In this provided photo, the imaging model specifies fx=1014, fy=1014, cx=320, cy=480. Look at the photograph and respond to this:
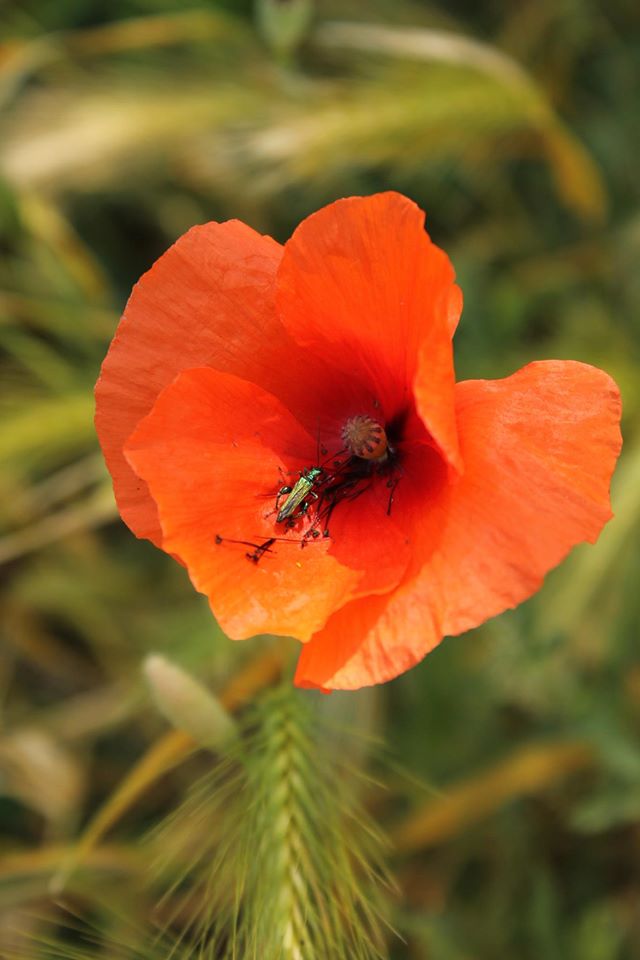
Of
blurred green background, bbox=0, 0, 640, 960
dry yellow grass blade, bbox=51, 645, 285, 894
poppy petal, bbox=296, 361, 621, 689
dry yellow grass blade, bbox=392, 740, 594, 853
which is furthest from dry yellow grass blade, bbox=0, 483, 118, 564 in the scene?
poppy petal, bbox=296, 361, 621, 689

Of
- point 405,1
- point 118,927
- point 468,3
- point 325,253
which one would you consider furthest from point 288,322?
point 468,3

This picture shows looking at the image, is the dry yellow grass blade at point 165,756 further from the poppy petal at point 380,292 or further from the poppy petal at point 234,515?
the poppy petal at point 380,292

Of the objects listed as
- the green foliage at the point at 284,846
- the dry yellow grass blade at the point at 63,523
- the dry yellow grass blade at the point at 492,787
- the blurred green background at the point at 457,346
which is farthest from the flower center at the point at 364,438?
the dry yellow grass blade at the point at 492,787

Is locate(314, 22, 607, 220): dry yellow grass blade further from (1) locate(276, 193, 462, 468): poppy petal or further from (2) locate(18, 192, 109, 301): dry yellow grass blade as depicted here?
(1) locate(276, 193, 462, 468): poppy petal

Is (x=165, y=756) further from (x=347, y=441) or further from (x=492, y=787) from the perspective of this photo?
(x=492, y=787)

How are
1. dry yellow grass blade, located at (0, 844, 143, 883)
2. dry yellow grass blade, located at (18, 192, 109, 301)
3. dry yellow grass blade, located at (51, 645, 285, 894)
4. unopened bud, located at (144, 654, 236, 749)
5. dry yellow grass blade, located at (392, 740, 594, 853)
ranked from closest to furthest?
unopened bud, located at (144, 654, 236, 749)
dry yellow grass blade, located at (51, 645, 285, 894)
dry yellow grass blade, located at (0, 844, 143, 883)
dry yellow grass blade, located at (392, 740, 594, 853)
dry yellow grass blade, located at (18, 192, 109, 301)

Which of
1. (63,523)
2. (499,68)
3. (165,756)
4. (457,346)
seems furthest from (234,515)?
(499,68)
